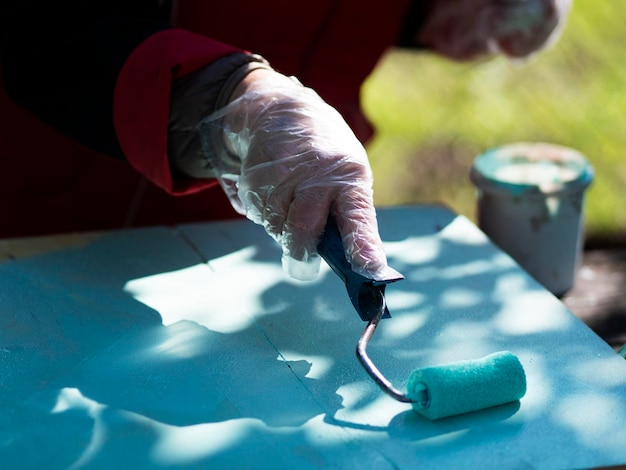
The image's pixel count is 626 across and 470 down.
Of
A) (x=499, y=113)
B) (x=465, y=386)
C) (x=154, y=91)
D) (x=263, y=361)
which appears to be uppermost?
(x=154, y=91)

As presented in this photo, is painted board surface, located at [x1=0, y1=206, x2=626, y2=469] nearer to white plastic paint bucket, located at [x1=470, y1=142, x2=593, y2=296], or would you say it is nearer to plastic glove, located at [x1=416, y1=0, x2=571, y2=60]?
white plastic paint bucket, located at [x1=470, y1=142, x2=593, y2=296]

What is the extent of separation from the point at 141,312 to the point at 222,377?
22 cm

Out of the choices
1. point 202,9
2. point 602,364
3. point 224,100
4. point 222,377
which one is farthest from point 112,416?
point 202,9

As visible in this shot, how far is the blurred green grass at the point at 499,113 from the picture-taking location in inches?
123

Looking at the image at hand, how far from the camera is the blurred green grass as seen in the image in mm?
3127

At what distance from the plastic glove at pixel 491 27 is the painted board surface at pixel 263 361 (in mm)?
583

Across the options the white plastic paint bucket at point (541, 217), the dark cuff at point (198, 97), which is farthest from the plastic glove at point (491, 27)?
the dark cuff at point (198, 97)

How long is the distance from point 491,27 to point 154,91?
3.02 feet

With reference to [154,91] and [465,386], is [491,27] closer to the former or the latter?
[154,91]

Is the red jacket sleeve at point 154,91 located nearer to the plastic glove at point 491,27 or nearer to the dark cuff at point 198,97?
the dark cuff at point 198,97

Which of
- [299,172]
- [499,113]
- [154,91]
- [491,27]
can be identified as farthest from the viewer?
[499,113]

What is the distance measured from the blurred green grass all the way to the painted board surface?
1.64 metres

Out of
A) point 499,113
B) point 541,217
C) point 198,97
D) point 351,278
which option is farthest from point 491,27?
point 499,113

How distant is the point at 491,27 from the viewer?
1.90 metres
